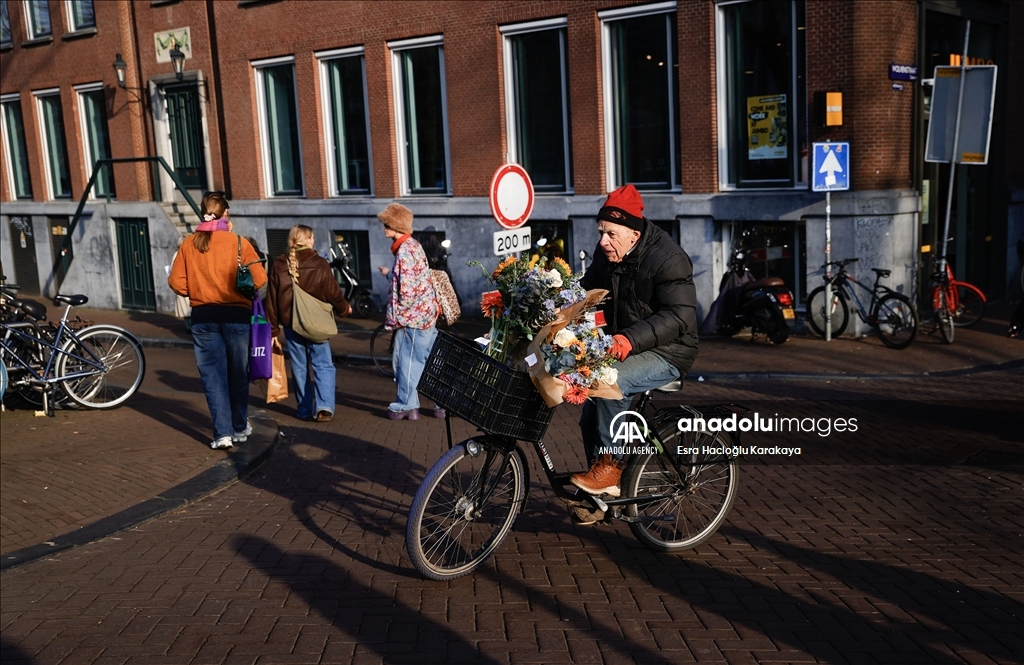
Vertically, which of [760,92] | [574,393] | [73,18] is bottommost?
[574,393]

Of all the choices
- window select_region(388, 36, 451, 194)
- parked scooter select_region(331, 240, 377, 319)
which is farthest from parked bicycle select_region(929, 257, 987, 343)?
parked scooter select_region(331, 240, 377, 319)

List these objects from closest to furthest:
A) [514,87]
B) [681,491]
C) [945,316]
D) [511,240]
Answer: [681,491] < [511,240] < [945,316] < [514,87]

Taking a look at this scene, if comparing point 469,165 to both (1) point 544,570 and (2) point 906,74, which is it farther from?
(1) point 544,570

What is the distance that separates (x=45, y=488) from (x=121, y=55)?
17033 mm

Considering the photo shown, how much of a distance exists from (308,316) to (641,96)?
814 cm

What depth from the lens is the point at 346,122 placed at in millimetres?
19500

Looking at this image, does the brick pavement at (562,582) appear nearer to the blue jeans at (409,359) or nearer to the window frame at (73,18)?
the blue jeans at (409,359)

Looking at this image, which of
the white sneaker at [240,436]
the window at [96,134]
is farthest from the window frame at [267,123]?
the white sneaker at [240,436]

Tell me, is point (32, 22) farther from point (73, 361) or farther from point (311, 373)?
point (311, 373)

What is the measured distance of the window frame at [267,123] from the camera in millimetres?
20016

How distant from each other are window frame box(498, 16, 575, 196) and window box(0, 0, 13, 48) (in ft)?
46.5

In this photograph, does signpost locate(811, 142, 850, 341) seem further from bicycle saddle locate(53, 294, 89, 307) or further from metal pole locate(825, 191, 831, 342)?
bicycle saddle locate(53, 294, 89, 307)

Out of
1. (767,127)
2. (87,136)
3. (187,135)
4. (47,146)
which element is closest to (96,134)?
(87,136)

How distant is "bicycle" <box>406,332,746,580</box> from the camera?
16.4 feet
